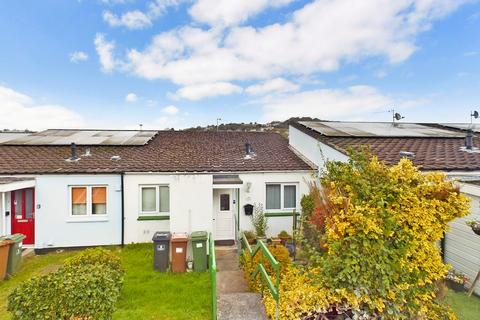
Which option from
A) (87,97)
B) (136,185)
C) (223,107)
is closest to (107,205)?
(136,185)

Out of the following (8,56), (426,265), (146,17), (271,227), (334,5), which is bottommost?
(271,227)

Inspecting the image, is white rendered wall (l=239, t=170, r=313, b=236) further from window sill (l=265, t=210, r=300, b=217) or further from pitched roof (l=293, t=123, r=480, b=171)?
pitched roof (l=293, t=123, r=480, b=171)

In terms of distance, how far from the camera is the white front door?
12461 millimetres

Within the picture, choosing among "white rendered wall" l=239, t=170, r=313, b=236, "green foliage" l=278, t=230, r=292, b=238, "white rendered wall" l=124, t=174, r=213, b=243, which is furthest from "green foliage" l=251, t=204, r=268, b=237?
"white rendered wall" l=124, t=174, r=213, b=243

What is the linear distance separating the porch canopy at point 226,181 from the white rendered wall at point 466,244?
738 cm

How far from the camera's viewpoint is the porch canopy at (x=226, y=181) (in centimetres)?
1130

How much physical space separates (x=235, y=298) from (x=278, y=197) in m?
6.47

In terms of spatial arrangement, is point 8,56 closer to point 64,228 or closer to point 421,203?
point 64,228

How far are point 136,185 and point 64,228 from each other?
11.5 ft

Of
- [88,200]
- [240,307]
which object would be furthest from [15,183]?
[240,307]

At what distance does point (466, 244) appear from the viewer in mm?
7863

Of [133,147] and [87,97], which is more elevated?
[87,97]

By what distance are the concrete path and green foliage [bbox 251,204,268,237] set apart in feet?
8.20

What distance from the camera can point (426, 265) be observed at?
17.1 ft
